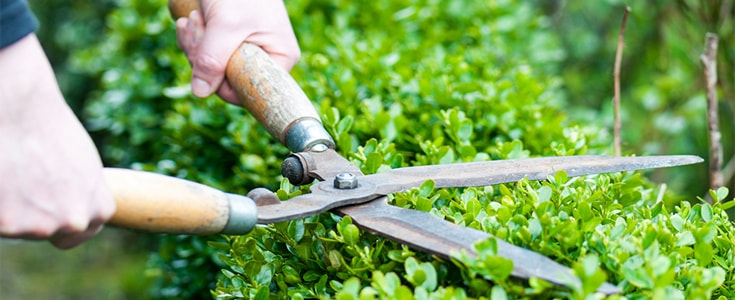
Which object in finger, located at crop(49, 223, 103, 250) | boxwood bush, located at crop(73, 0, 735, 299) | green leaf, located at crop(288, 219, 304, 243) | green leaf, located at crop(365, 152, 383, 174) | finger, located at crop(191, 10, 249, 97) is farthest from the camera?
finger, located at crop(191, 10, 249, 97)

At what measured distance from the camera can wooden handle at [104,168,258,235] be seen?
152 centimetres

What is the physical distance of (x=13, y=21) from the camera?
1343mm

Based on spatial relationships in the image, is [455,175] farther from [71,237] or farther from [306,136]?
[71,237]

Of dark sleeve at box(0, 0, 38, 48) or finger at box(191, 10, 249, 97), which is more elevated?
dark sleeve at box(0, 0, 38, 48)

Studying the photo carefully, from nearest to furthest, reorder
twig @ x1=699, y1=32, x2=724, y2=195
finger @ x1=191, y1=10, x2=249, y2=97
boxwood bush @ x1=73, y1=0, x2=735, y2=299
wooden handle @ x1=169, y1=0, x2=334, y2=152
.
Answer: boxwood bush @ x1=73, y1=0, x2=735, y2=299, wooden handle @ x1=169, y1=0, x2=334, y2=152, finger @ x1=191, y1=10, x2=249, y2=97, twig @ x1=699, y1=32, x2=724, y2=195

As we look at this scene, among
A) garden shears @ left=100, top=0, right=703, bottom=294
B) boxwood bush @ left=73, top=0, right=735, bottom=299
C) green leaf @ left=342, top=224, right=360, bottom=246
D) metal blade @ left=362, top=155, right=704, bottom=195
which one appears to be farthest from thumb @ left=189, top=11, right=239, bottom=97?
green leaf @ left=342, top=224, right=360, bottom=246

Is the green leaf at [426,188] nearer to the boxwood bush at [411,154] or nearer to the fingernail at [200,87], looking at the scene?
the boxwood bush at [411,154]

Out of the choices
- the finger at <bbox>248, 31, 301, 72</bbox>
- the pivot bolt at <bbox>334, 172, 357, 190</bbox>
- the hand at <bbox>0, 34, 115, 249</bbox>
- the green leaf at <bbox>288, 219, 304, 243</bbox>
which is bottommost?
the green leaf at <bbox>288, 219, 304, 243</bbox>

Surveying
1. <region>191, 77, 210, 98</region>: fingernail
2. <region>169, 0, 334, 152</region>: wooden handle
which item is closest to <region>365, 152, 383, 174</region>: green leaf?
<region>169, 0, 334, 152</region>: wooden handle

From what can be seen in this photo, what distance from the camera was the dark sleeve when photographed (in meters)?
1.32

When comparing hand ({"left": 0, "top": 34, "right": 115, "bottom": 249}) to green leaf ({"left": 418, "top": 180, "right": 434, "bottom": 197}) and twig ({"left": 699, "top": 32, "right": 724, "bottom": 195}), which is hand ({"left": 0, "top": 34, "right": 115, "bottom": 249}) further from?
twig ({"left": 699, "top": 32, "right": 724, "bottom": 195})

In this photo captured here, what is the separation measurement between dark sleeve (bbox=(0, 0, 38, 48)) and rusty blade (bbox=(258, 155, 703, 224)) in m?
0.57

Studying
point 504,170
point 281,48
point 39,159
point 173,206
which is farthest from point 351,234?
point 281,48

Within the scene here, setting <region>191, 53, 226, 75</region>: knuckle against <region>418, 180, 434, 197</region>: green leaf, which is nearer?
<region>418, 180, 434, 197</region>: green leaf
